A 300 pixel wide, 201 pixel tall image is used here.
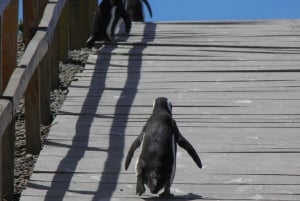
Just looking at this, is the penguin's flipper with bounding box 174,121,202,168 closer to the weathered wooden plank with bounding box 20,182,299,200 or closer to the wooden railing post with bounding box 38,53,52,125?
the weathered wooden plank with bounding box 20,182,299,200

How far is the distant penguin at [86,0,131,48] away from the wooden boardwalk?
0.63 feet

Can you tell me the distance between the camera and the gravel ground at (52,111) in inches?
251

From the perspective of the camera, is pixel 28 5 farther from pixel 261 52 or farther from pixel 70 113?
pixel 261 52

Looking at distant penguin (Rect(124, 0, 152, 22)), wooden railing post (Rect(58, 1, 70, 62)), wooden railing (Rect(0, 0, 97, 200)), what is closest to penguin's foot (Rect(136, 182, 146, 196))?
wooden railing (Rect(0, 0, 97, 200))

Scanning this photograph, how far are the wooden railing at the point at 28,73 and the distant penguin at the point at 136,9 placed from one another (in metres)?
4.42

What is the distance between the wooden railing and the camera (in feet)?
17.4

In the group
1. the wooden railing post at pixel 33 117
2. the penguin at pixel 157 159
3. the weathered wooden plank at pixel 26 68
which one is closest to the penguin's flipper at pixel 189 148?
the penguin at pixel 157 159

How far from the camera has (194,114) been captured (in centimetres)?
738

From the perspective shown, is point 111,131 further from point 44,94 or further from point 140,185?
point 140,185

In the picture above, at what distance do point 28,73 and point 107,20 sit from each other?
4.71m

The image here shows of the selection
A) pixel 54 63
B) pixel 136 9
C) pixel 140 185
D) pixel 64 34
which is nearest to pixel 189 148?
pixel 140 185

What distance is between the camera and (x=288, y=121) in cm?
716

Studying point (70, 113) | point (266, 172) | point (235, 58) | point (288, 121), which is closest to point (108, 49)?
point (235, 58)

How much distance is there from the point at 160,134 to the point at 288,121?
1.65 meters
